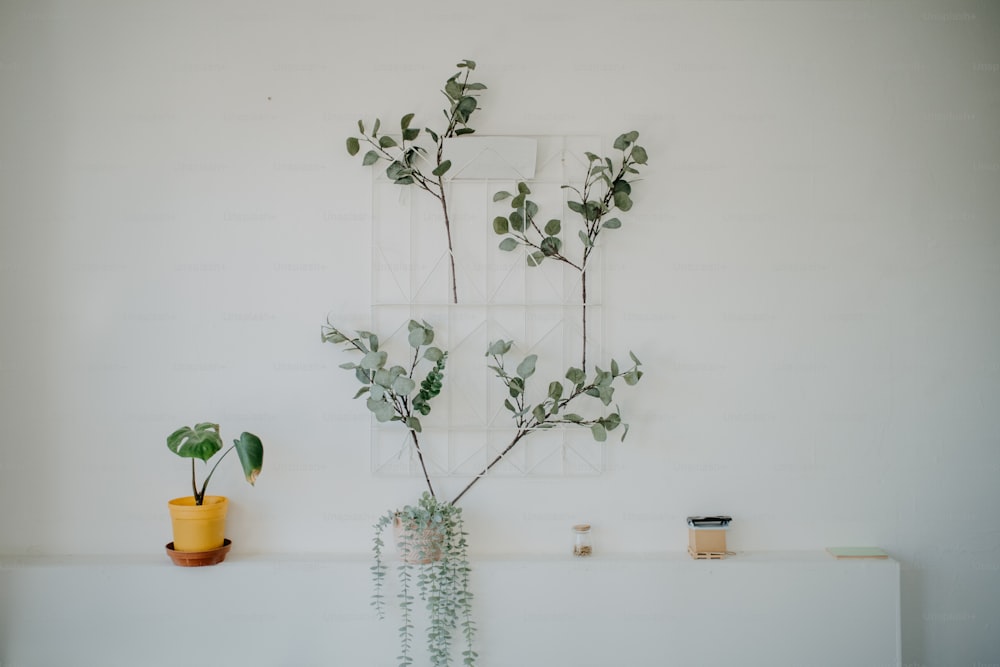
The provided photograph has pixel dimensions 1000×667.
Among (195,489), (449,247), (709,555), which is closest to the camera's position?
(195,489)

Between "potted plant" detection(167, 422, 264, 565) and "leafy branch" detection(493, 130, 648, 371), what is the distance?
4.08 feet

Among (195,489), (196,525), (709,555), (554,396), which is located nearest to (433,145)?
(554,396)

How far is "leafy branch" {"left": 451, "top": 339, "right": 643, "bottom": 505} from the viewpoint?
2711 millimetres

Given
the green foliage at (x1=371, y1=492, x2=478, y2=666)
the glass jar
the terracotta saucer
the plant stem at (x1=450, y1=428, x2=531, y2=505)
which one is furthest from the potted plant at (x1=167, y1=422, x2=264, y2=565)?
the glass jar

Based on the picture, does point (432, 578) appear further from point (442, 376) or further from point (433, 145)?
point (433, 145)

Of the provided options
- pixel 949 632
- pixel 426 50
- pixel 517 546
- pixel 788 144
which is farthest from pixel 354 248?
pixel 949 632

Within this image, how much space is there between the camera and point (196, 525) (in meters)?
2.66

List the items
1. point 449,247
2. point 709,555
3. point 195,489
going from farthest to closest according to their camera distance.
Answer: point 449,247 < point 709,555 < point 195,489

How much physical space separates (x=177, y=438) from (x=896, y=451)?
111 inches

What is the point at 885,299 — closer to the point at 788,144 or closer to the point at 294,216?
the point at 788,144

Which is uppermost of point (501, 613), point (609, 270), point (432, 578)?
point (609, 270)

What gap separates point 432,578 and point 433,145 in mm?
1687

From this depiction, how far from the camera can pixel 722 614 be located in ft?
8.90

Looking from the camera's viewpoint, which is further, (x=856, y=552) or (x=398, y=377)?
(x=856, y=552)
